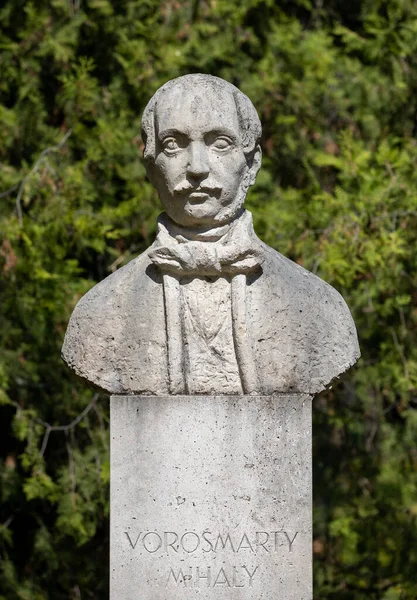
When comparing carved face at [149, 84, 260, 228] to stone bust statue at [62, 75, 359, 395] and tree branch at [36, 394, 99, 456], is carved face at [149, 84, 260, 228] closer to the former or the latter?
stone bust statue at [62, 75, 359, 395]

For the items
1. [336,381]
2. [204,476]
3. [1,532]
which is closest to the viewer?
[204,476]

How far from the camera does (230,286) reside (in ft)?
20.5

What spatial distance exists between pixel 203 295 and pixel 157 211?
4.13 m

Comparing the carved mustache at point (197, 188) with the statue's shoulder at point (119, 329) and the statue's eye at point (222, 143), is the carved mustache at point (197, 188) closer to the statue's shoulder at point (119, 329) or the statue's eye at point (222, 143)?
the statue's eye at point (222, 143)

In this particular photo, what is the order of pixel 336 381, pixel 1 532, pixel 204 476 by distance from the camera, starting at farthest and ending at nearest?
pixel 1 532 < pixel 336 381 < pixel 204 476

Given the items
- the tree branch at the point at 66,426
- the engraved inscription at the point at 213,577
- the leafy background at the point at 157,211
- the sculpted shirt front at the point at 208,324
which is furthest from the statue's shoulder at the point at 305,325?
the tree branch at the point at 66,426

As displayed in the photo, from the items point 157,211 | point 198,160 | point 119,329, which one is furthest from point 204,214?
point 157,211

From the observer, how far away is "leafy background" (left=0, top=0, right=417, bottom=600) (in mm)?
9734

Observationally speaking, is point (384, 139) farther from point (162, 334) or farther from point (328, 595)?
point (162, 334)

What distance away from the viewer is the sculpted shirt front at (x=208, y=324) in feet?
20.4

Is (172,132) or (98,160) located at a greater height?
(98,160)

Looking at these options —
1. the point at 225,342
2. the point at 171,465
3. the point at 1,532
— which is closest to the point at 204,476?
the point at 171,465

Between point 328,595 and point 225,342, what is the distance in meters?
4.65

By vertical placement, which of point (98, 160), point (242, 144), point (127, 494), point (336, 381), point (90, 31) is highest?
point (90, 31)
